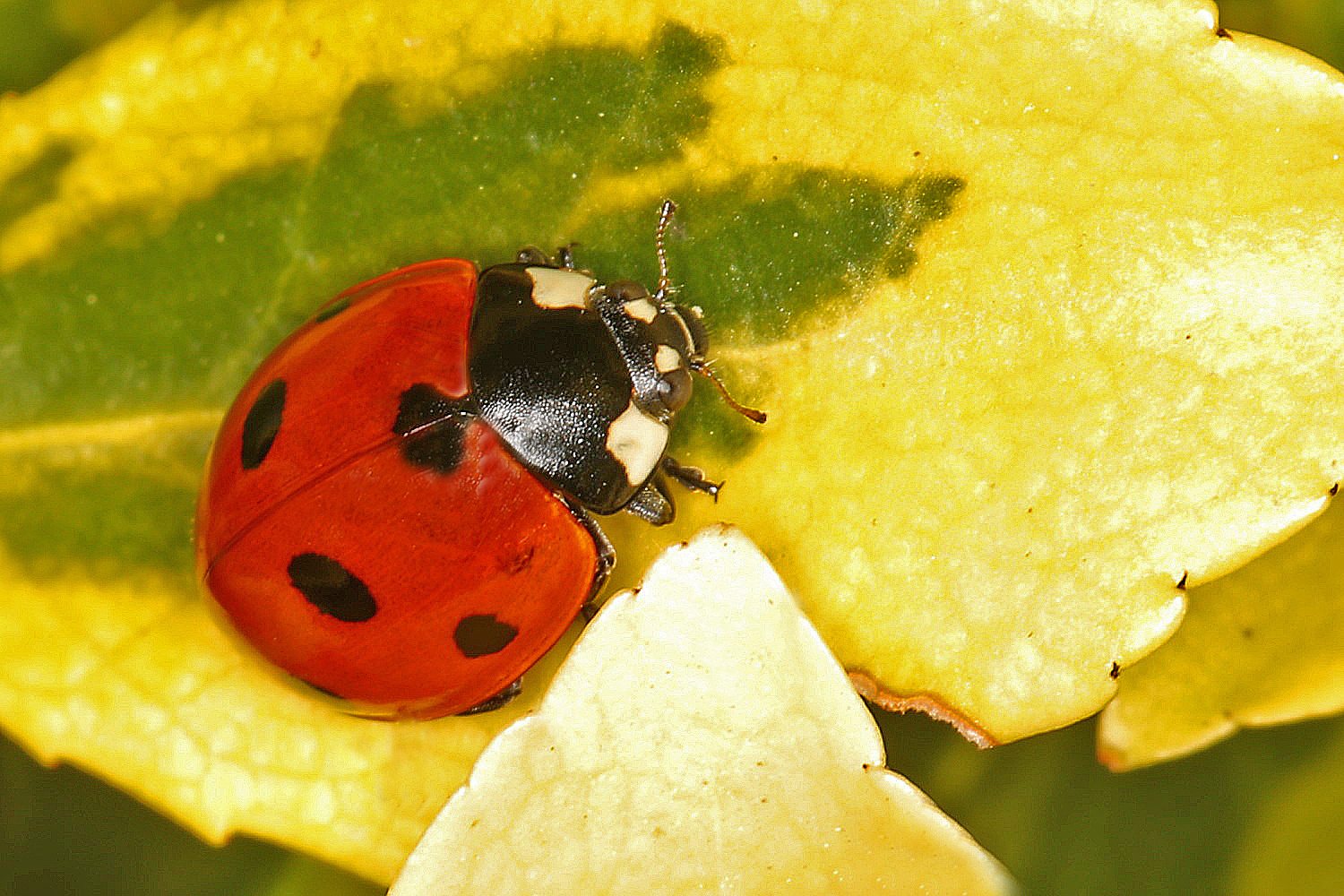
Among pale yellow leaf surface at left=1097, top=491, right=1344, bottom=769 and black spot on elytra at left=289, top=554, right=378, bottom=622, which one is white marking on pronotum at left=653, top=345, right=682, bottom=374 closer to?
black spot on elytra at left=289, top=554, right=378, bottom=622

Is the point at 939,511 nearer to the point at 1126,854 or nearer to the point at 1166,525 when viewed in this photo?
the point at 1166,525

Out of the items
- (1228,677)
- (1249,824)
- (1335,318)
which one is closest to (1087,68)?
(1335,318)

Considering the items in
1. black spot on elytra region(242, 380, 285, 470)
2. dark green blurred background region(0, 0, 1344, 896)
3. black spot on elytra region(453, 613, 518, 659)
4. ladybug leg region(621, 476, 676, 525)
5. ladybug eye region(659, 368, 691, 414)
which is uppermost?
ladybug eye region(659, 368, 691, 414)

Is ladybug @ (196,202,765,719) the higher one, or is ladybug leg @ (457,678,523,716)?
ladybug @ (196,202,765,719)

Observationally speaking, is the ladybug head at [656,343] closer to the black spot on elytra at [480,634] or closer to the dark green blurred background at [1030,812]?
the black spot on elytra at [480,634]

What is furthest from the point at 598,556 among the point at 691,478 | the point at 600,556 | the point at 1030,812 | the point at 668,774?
the point at 1030,812

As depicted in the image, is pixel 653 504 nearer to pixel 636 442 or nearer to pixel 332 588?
pixel 636 442

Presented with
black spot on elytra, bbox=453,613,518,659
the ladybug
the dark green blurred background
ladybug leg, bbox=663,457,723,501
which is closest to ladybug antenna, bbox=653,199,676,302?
the ladybug
